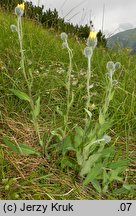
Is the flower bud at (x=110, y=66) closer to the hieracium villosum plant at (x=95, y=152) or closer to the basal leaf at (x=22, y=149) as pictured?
the hieracium villosum plant at (x=95, y=152)

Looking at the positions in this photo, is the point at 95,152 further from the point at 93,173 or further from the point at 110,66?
the point at 110,66

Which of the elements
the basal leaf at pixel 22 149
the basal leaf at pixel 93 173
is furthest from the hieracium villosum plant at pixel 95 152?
the basal leaf at pixel 22 149

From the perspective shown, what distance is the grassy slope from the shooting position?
2.37 meters

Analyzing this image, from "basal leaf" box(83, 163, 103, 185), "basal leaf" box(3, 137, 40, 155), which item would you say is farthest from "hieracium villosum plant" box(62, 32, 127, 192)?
"basal leaf" box(3, 137, 40, 155)

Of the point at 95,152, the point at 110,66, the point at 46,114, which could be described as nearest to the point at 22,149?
the point at 95,152

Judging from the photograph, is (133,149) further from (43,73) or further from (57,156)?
(43,73)

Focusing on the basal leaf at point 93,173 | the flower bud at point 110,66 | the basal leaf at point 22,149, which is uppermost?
the flower bud at point 110,66

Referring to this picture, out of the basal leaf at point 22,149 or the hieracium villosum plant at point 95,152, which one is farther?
the basal leaf at point 22,149

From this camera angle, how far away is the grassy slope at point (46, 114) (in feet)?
7.79

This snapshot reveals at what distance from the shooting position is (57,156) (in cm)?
262

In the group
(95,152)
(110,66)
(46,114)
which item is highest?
(110,66)

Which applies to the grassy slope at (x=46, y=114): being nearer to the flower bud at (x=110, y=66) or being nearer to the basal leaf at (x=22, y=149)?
the basal leaf at (x=22, y=149)

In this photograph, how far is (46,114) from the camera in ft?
9.88

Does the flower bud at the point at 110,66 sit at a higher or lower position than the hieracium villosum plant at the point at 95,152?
higher
